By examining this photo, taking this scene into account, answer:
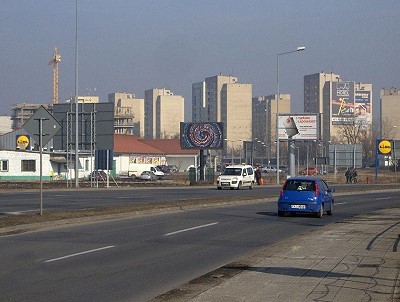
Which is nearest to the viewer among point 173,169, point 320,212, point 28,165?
point 320,212

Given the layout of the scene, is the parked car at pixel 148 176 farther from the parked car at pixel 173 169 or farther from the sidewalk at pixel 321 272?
the sidewalk at pixel 321 272

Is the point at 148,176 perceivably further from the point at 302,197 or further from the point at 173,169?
the point at 302,197

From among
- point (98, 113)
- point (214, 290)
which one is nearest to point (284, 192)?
point (214, 290)

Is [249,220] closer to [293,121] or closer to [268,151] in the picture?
[293,121]

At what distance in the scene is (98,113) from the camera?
5578 centimetres

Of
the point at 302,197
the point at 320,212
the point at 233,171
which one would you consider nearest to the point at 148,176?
the point at 233,171

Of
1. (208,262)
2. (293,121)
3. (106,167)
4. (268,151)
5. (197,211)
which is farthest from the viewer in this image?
(268,151)

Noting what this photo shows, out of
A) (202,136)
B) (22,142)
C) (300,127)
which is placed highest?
(300,127)

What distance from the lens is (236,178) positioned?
6031 centimetres

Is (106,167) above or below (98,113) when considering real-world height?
below

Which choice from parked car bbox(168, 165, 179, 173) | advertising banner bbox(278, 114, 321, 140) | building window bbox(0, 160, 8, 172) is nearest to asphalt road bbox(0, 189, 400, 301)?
building window bbox(0, 160, 8, 172)

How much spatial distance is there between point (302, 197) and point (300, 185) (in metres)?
0.67

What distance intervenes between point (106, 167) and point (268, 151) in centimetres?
12956

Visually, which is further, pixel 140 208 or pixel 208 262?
pixel 140 208
